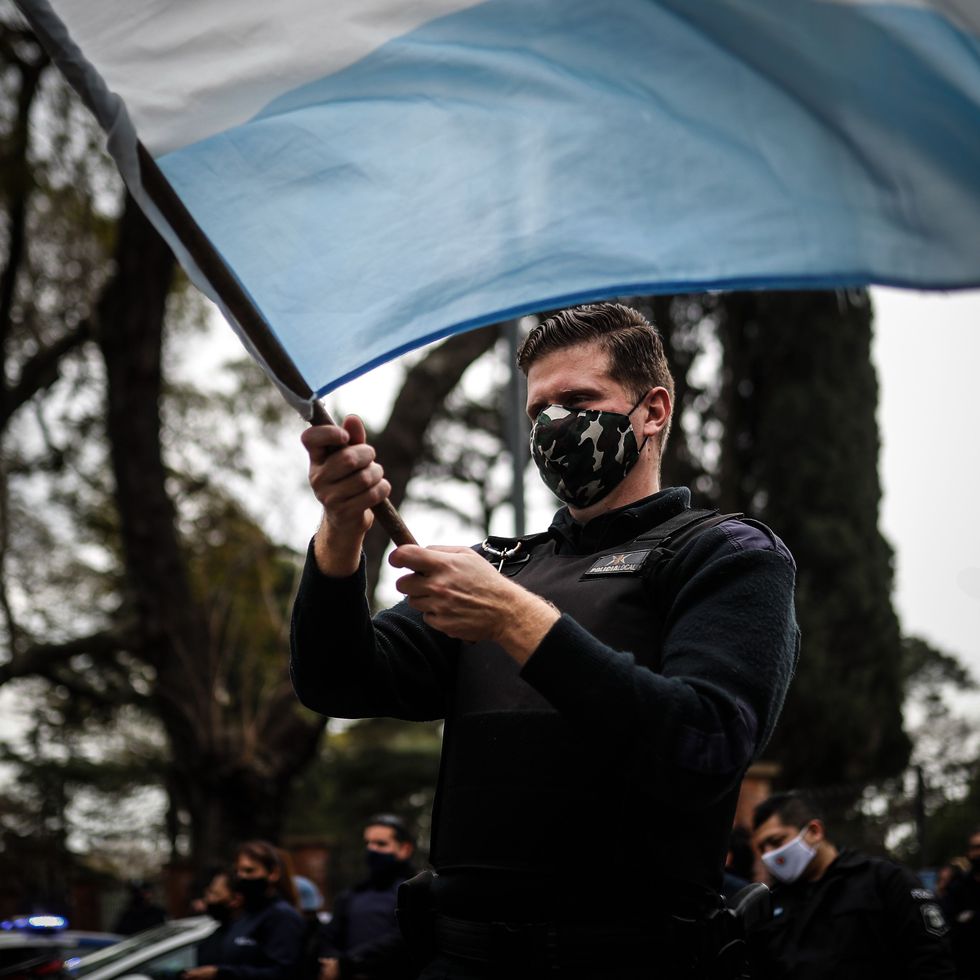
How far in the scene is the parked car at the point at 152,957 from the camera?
8.67 metres

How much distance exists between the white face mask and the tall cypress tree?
10.5 m

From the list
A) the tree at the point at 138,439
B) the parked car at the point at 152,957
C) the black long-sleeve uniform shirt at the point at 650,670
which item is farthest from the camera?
the tree at the point at 138,439

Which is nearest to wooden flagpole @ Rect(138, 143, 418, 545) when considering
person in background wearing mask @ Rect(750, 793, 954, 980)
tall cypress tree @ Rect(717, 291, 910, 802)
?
person in background wearing mask @ Rect(750, 793, 954, 980)

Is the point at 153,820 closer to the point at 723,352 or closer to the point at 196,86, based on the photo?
the point at 723,352

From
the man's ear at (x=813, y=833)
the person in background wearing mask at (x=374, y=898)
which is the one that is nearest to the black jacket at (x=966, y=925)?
the man's ear at (x=813, y=833)

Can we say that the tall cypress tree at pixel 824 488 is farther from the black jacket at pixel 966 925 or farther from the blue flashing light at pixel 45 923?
the blue flashing light at pixel 45 923

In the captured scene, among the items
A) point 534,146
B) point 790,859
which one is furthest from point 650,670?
point 790,859

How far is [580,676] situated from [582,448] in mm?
650

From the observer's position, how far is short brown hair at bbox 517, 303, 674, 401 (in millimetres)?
2727

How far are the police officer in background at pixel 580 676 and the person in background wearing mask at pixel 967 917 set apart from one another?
639cm

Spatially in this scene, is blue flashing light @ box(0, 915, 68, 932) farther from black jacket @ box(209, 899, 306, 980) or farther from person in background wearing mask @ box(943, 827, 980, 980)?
person in background wearing mask @ box(943, 827, 980, 980)

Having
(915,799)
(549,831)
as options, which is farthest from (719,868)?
(915,799)

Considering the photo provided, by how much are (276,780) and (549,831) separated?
36.5 ft

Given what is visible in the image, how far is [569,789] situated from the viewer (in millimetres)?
2330
